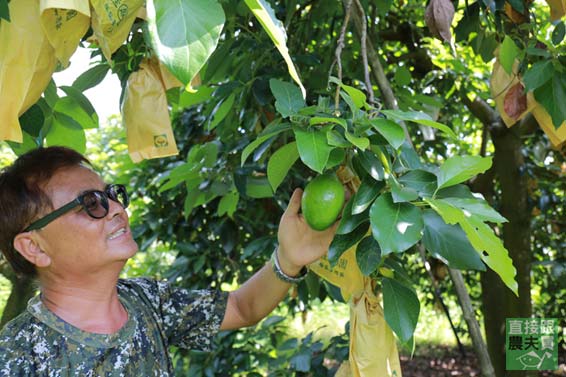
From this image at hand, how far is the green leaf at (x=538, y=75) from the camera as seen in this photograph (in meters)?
1.83

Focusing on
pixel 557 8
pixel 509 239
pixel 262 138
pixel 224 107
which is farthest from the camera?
pixel 509 239

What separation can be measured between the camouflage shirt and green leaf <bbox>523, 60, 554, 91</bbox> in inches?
40.9

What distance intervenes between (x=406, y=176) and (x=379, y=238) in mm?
212

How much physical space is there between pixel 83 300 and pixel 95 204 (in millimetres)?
246

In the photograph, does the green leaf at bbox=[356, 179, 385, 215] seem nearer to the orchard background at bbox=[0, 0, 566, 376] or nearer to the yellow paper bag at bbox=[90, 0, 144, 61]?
the orchard background at bbox=[0, 0, 566, 376]

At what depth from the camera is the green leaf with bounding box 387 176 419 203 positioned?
1.11 meters

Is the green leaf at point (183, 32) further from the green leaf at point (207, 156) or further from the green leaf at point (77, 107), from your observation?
the green leaf at point (207, 156)

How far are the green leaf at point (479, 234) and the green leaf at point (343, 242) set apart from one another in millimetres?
190

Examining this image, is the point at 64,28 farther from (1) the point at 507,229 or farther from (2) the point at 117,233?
(1) the point at 507,229

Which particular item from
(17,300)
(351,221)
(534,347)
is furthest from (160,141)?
(534,347)

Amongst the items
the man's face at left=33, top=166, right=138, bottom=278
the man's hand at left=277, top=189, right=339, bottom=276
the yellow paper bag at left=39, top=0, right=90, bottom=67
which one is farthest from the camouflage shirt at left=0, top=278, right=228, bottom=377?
the yellow paper bag at left=39, top=0, right=90, bottom=67

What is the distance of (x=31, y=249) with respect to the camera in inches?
65.2

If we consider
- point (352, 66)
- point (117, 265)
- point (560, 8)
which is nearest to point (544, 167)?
point (352, 66)

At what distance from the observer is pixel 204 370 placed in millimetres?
3170
